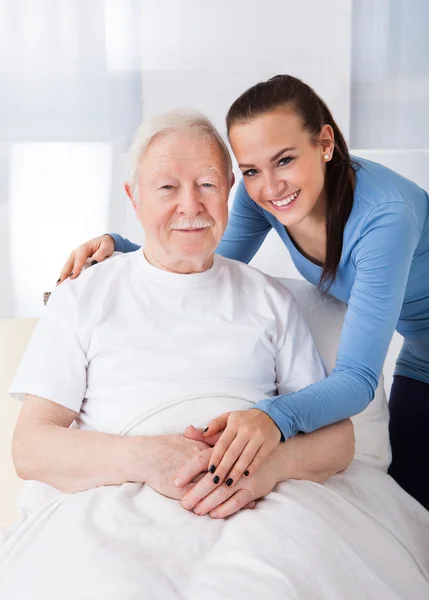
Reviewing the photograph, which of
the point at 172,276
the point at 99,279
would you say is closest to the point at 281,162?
the point at 172,276

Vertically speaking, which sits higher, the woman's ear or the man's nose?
the woman's ear

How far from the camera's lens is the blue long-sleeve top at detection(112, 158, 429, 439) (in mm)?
1521

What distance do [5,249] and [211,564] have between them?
102 inches

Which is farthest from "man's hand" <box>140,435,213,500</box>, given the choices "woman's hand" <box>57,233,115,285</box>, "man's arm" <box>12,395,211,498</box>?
"woman's hand" <box>57,233,115,285</box>

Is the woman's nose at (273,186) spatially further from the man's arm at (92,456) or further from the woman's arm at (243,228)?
the man's arm at (92,456)

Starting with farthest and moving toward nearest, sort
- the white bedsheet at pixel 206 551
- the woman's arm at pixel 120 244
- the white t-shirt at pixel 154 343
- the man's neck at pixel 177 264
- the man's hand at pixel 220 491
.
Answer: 1. the woman's arm at pixel 120 244
2. the man's neck at pixel 177 264
3. the white t-shirt at pixel 154 343
4. the man's hand at pixel 220 491
5. the white bedsheet at pixel 206 551

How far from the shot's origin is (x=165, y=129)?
1662 millimetres

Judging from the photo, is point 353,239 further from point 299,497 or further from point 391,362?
point 391,362

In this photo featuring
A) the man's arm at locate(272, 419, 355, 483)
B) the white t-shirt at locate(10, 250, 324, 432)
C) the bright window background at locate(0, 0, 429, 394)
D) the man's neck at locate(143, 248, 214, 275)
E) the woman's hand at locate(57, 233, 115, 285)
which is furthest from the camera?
the bright window background at locate(0, 0, 429, 394)

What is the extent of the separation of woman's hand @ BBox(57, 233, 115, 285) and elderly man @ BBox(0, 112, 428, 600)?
8 centimetres

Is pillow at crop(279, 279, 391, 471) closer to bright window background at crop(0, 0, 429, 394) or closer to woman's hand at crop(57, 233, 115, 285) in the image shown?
woman's hand at crop(57, 233, 115, 285)

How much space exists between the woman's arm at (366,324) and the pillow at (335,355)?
0.81 ft

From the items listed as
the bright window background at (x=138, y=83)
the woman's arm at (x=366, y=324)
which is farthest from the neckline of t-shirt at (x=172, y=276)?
the bright window background at (x=138, y=83)

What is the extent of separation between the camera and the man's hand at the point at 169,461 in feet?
4.68
